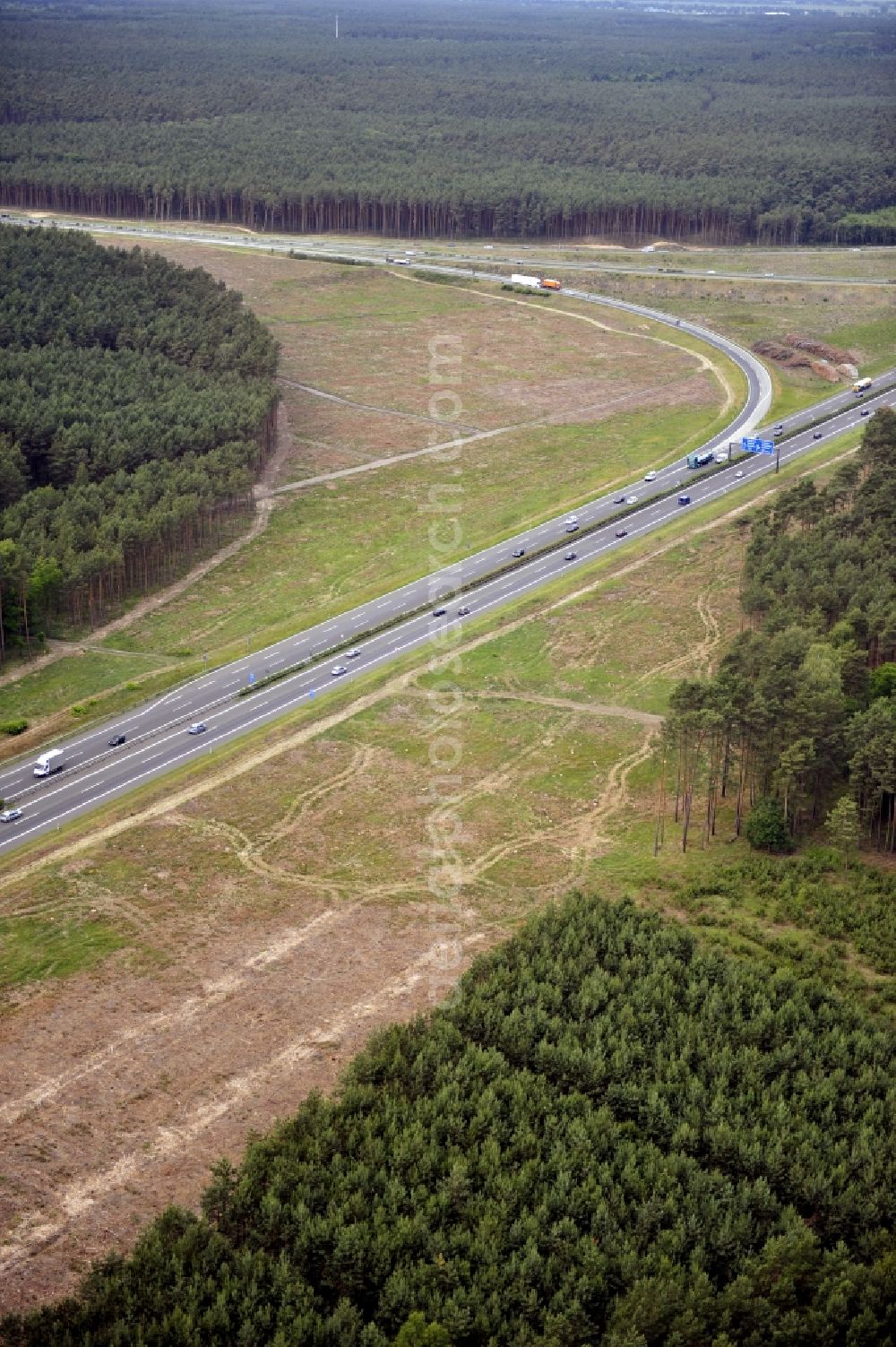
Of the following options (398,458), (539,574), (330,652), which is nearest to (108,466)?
(398,458)

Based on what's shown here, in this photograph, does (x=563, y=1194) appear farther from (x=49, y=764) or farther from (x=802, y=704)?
(x=49, y=764)

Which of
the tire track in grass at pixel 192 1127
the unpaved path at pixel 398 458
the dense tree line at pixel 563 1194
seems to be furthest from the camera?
the unpaved path at pixel 398 458

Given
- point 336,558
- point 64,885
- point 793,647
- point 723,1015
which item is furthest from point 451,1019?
point 336,558

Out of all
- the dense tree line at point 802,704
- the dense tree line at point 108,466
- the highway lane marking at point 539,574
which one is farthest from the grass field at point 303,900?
the dense tree line at point 108,466

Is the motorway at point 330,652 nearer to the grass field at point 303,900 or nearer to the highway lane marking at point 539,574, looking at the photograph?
the highway lane marking at point 539,574

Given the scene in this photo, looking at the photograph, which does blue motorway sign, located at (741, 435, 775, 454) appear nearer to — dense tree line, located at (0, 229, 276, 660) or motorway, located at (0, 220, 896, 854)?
motorway, located at (0, 220, 896, 854)
